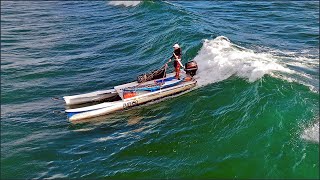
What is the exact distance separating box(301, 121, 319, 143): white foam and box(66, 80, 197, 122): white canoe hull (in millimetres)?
6106

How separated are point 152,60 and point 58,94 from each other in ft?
19.4

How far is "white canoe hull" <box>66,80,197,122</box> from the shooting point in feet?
51.6

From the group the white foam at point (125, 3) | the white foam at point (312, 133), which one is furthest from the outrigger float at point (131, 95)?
the white foam at point (125, 3)

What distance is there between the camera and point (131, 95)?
16.3 meters

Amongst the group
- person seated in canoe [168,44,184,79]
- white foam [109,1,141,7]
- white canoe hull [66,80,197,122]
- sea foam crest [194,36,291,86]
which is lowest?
white canoe hull [66,80,197,122]

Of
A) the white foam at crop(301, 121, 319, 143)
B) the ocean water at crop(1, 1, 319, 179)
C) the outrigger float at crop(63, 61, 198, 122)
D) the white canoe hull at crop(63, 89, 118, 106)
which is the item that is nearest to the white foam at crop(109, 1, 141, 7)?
the ocean water at crop(1, 1, 319, 179)

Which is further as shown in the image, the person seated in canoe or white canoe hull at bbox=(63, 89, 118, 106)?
white canoe hull at bbox=(63, 89, 118, 106)

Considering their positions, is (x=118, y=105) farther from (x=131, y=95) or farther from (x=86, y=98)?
(x=86, y=98)

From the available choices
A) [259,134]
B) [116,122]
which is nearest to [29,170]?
[116,122]

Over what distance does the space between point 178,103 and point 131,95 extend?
2.06m

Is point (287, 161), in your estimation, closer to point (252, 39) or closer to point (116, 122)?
point (116, 122)

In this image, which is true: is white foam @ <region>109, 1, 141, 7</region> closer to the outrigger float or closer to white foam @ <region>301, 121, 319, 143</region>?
the outrigger float

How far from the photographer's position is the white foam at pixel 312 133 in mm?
11406

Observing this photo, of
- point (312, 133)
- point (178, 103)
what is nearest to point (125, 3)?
point (178, 103)
